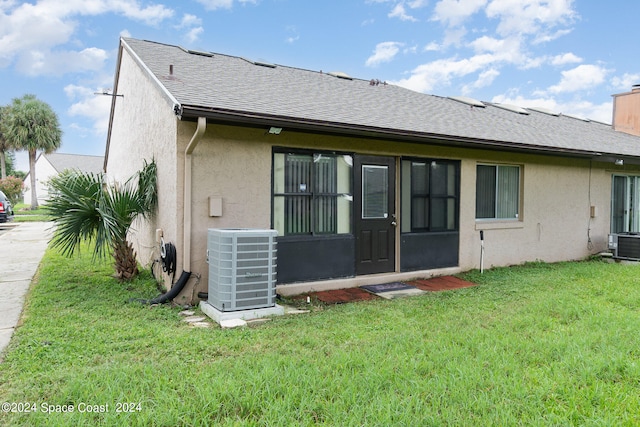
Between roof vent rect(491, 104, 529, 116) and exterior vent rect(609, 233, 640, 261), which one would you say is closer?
exterior vent rect(609, 233, 640, 261)

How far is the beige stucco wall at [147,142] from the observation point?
5461mm

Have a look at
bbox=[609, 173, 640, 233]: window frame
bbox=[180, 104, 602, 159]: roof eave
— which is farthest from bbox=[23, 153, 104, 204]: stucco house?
bbox=[609, 173, 640, 233]: window frame

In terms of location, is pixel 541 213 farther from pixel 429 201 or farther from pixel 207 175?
pixel 207 175

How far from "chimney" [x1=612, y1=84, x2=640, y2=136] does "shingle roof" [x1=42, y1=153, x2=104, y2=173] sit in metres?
40.2

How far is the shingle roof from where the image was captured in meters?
39.2

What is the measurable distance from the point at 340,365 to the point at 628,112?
14886 mm

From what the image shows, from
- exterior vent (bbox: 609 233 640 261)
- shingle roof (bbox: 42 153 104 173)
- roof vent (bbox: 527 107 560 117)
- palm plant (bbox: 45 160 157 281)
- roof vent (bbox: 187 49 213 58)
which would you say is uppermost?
shingle roof (bbox: 42 153 104 173)

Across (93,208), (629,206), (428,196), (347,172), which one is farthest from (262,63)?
(629,206)

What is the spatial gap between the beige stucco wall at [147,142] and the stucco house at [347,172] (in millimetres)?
44

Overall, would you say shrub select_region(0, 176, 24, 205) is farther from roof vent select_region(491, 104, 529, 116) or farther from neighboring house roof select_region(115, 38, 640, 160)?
roof vent select_region(491, 104, 529, 116)

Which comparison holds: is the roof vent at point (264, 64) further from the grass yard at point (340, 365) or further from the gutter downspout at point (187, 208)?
the grass yard at point (340, 365)

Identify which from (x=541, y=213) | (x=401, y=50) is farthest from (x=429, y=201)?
(x=401, y=50)

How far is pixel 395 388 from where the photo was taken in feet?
9.21

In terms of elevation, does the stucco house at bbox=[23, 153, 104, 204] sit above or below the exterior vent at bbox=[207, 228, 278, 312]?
above
